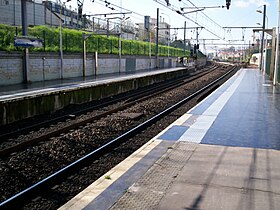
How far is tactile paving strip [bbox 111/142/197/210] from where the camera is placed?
4.47 meters

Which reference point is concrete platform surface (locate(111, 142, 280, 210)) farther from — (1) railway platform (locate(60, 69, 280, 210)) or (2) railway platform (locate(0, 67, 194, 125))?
(2) railway platform (locate(0, 67, 194, 125))

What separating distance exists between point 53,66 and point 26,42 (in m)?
5.20

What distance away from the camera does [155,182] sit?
5.21m

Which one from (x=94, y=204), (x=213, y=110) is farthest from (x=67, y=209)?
(x=213, y=110)

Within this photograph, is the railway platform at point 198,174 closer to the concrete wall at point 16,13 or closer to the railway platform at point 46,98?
the railway platform at point 46,98

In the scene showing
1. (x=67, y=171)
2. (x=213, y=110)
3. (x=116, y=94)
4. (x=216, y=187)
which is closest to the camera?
(x=216, y=187)

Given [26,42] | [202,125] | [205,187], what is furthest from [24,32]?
[205,187]

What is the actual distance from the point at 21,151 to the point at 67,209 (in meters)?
4.31

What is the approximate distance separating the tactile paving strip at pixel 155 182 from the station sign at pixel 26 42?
1613 cm

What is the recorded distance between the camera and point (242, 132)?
8.74 meters

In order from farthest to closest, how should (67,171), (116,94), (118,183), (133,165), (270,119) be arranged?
(116,94)
(270,119)
(67,171)
(133,165)
(118,183)

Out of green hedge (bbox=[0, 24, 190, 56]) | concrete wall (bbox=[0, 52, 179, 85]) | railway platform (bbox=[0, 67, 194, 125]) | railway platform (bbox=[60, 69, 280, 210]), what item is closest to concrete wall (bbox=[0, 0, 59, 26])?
green hedge (bbox=[0, 24, 190, 56])

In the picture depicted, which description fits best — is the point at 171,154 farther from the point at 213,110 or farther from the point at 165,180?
the point at 213,110

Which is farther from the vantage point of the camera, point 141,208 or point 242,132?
point 242,132
